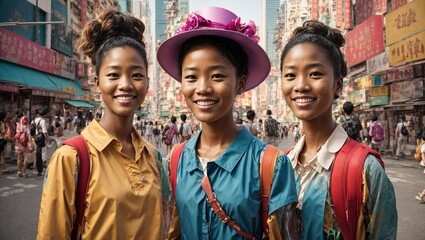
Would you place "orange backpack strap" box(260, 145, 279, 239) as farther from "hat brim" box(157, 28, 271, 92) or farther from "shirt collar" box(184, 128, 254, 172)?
"hat brim" box(157, 28, 271, 92)

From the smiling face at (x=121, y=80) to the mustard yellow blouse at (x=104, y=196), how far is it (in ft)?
0.61

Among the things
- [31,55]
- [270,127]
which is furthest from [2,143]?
[31,55]

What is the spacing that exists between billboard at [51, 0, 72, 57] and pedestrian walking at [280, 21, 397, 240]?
107 ft

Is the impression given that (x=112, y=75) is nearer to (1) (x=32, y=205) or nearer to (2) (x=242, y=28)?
(2) (x=242, y=28)

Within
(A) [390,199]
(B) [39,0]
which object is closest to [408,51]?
(A) [390,199]

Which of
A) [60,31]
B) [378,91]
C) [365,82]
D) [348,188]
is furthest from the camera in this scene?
[60,31]

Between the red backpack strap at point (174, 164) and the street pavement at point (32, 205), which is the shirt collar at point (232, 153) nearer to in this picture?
the red backpack strap at point (174, 164)

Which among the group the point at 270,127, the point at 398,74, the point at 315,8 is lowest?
the point at 270,127

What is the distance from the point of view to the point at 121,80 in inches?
87.4

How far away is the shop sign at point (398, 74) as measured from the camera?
18.1 metres

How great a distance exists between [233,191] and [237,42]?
0.89m

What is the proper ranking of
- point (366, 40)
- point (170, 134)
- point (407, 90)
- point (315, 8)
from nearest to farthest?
point (170, 134), point (407, 90), point (366, 40), point (315, 8)

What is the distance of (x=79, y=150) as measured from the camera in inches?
78.5

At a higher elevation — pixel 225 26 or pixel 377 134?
pixel 225 26
